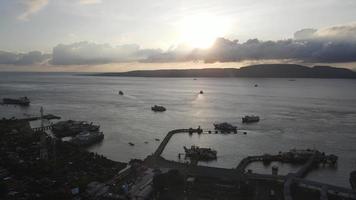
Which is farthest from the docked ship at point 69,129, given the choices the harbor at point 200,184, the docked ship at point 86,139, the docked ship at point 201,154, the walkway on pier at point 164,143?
the harbor at point 200,184

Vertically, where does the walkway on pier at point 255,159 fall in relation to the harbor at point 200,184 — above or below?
below

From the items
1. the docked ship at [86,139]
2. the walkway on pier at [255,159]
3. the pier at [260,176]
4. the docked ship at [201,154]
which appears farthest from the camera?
the docked ship at [86,139]

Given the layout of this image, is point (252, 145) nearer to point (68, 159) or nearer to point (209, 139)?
point (209, 139)

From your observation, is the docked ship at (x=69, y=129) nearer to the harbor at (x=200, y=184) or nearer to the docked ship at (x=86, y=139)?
the docked ship at (x=86, y=139)

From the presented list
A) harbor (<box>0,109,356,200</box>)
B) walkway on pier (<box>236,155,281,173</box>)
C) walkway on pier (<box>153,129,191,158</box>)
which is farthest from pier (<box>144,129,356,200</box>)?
walkway on pier (<box>153,129,191,158</box>)

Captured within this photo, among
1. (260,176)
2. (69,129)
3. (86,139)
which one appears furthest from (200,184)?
(69,129)

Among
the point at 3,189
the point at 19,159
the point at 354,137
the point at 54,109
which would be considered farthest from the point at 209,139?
the point at 54,109

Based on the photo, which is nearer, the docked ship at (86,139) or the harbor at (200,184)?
the harbor at (200,184)

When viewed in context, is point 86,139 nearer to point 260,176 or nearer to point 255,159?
point 255,159

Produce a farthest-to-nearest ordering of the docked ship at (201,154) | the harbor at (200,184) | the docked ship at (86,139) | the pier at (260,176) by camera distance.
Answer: the docked ship at (86,139) → the docked ship at (201,154) → the pier at (260,176) → the harbor at (200,184)

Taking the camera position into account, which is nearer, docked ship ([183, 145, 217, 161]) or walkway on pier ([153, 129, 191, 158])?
docked ship ([183, 145, 217, 161])

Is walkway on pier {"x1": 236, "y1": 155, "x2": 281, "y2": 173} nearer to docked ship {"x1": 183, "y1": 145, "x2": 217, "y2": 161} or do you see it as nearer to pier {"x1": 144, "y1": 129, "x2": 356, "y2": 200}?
pier {"x1": 144, "y1": 129, "x2": 356, "y2": 200}
